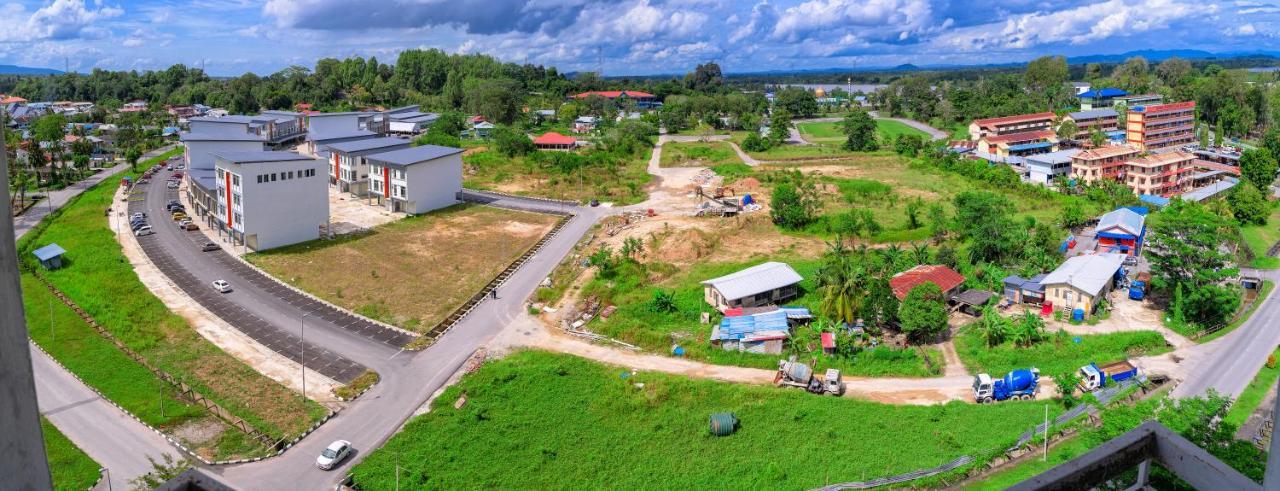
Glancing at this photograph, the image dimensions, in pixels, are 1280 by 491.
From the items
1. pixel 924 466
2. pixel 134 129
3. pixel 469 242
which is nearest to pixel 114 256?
pixel 469 242

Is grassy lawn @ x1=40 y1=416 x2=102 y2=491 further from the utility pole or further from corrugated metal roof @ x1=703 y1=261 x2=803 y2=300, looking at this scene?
corrugated metal roof @ x1=703 y1=261 x2=803 y2=300

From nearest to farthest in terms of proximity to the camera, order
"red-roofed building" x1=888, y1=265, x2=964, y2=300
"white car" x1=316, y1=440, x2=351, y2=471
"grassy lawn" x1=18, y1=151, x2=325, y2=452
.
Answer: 1. "white car" x1=316, y1=440, x2=351, y2=471
2. "grassy lawn" x1=18, y1=151, x2=325, y2=452
3. "red-roofed building" x1=888, y1=265, x2=964, y2=300

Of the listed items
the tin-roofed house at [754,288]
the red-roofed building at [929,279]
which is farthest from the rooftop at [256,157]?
the red-roofed building at [929,279]

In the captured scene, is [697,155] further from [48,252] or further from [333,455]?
[333,455]

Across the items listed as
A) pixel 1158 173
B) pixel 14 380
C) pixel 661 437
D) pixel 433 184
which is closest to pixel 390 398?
pixel 661 437

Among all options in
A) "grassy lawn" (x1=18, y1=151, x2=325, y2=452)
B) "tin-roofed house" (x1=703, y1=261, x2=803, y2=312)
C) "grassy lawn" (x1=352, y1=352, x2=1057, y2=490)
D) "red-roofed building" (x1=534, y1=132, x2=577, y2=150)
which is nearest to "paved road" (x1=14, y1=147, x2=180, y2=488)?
"grassy lawn" (x1=18, y1=151, x2=325, y2=452)
